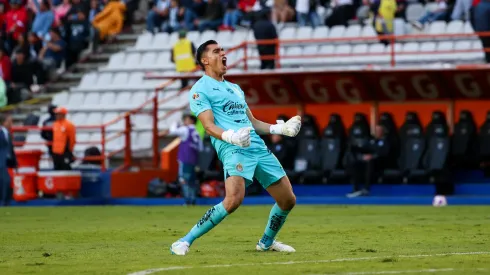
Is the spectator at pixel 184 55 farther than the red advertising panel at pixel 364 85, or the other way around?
the spectator at pixel 184 55

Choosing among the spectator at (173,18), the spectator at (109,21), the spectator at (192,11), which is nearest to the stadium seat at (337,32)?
the spectator at (192,11)

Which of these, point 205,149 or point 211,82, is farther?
point 205,149

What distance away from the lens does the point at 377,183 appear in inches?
1064

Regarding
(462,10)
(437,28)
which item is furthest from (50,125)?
(462,10)

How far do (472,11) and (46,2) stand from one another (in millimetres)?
13501

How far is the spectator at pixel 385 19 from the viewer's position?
92.2 ft

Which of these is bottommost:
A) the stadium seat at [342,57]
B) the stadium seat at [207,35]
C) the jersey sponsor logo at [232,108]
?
the stadium seat at [342,57]

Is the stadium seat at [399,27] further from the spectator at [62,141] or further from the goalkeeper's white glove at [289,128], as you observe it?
the goalkeeper's white glove at [289,128]

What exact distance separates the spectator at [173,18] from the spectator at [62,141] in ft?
19.7

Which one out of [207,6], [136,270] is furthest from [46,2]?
[136,270]

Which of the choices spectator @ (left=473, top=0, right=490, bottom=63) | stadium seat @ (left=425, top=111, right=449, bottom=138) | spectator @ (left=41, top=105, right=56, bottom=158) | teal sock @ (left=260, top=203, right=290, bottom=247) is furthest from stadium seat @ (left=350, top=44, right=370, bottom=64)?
teal sock @ (left=260, top=203, right=290, bottom=247)

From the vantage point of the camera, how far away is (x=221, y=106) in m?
11.8

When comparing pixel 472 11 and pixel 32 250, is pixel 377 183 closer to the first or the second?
pixel 472 11

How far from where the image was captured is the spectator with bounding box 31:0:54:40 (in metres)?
34.7
